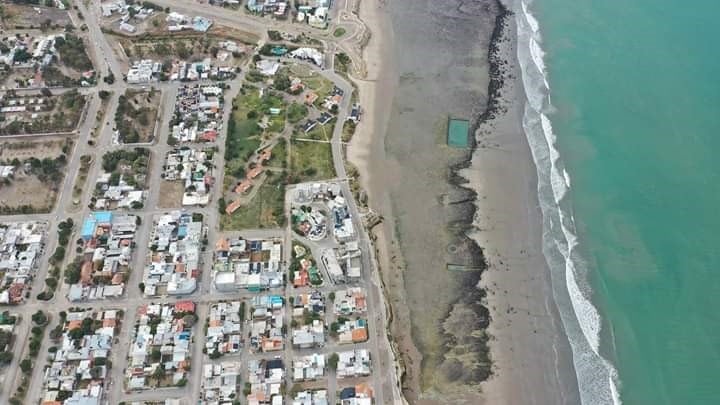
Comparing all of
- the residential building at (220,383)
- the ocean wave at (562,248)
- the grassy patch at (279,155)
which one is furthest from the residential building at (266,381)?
the ocean wave at (562,248)

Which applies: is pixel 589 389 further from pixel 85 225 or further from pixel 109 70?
pixel 109 70

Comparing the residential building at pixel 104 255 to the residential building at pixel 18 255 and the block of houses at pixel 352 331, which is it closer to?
the residential building at pixel 18 255

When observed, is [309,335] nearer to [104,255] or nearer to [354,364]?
[354,364]

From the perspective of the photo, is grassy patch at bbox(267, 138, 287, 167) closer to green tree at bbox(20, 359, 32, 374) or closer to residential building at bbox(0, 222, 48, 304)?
residential building at bbox(0, 222, 48, 304)

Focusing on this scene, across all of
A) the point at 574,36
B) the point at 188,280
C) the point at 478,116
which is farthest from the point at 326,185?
the point at 574,36

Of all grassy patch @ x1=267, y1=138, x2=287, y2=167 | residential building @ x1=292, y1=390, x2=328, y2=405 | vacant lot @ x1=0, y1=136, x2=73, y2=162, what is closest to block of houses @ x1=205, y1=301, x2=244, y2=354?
residential building @ x1=292, y1=390, x2=328, y2=405
